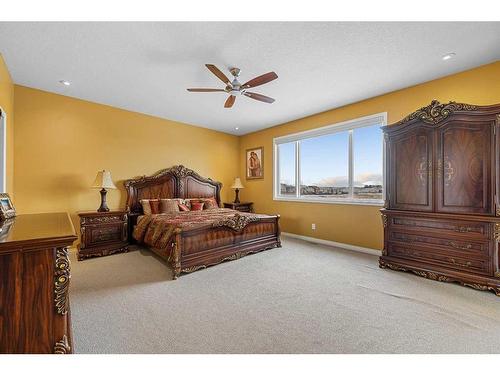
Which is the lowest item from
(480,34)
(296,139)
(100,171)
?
(100,171)

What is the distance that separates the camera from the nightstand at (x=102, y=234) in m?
3.62

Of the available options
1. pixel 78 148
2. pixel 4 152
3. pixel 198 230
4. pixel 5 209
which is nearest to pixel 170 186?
pixel 78 148

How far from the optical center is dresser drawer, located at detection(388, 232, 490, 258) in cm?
252

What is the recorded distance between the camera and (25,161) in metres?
3.53

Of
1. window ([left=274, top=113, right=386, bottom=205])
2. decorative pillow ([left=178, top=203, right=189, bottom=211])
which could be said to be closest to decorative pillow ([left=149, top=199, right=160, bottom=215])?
decorative pillow ([left=178, top=203, right=189, bottom=211])

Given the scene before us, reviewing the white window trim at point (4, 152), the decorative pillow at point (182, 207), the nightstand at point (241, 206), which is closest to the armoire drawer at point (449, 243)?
the nightstand at point (241, 206)

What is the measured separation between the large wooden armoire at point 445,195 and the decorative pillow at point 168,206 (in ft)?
12.4

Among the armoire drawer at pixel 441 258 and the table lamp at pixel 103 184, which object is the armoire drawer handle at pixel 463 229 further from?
the table lamp at pixel 103 184

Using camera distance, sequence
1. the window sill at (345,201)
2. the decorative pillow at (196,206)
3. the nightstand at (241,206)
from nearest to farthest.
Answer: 1. the window sill at (345,201)
2. the decorative pillow at (196,206)
3. the nightstand at (241,206)

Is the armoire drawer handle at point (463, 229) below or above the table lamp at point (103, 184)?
below

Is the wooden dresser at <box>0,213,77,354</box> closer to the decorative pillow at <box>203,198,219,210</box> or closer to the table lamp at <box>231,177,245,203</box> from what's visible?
the decorative pillow at <box>203,198,219,210</box>
